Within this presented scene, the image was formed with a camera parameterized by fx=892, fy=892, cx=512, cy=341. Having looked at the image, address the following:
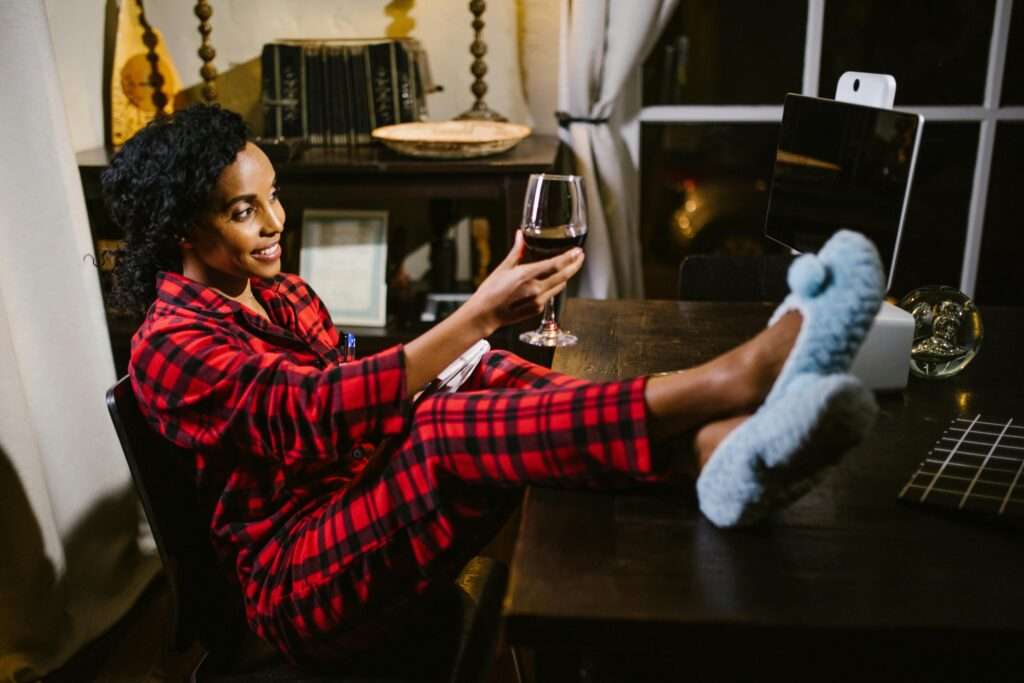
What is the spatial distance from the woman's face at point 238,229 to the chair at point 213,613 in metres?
0.24

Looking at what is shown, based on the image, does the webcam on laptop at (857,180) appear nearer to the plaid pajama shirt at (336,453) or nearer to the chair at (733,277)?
the chair at (733,277)

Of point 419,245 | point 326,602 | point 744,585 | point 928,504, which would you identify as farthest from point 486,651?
point 419,245

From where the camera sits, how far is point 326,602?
1052 mm

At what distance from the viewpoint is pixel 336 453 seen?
1.12 metres

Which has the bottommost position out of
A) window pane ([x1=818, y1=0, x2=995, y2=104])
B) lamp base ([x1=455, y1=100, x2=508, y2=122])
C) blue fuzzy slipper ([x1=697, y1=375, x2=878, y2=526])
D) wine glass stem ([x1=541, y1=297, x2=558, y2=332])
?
wine glass stem ([x1=541, y1=297, x2=558, y2=332])

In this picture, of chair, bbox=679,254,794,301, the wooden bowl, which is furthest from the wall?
chair, bbox=679,254,794,301

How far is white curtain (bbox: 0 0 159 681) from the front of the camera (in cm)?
159

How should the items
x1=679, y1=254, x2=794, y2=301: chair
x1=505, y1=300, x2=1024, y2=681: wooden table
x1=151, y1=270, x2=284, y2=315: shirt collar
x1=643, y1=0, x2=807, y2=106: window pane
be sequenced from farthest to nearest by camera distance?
x1=643, y1=0, x2=807, y2=106: window pane → x1=679, y1=254, x2=794, y2=301: chair → x1=151, y1=270, x2=284, y2=315: shirt collar → x1=505, y1=300, x2=1024, y2=681: wooden table

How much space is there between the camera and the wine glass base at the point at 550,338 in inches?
55.3

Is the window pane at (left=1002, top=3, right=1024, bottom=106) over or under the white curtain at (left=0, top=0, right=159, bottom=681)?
over

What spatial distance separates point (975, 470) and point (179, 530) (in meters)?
0.91

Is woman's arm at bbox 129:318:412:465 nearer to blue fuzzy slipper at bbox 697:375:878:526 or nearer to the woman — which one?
the woman

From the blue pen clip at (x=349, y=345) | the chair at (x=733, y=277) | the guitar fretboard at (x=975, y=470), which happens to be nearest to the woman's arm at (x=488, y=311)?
the blue pen clip at (x=349, y=345)

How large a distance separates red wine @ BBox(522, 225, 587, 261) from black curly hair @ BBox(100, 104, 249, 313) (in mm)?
424
